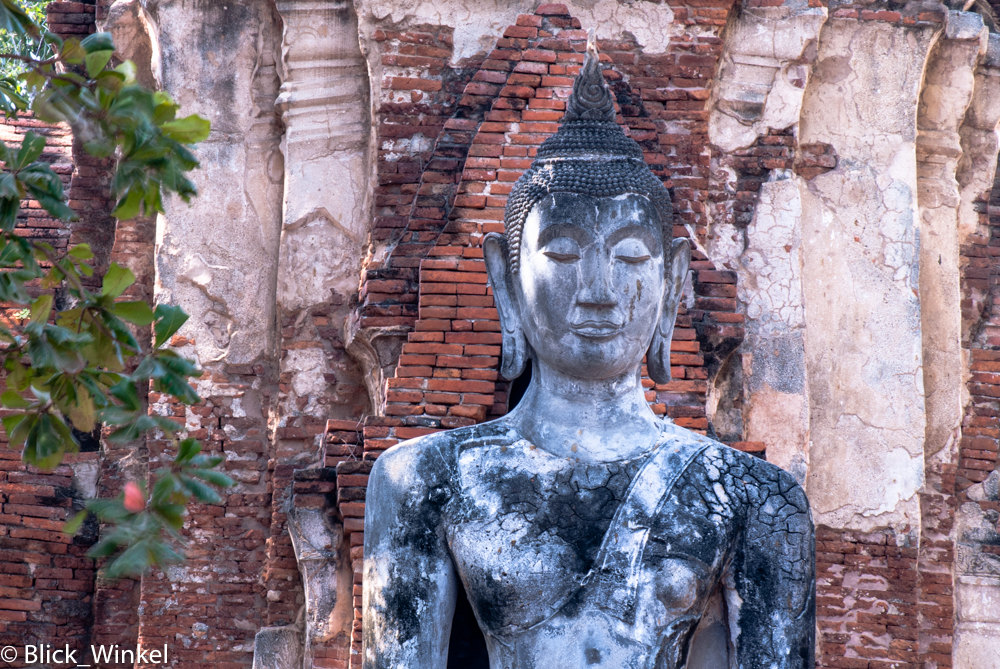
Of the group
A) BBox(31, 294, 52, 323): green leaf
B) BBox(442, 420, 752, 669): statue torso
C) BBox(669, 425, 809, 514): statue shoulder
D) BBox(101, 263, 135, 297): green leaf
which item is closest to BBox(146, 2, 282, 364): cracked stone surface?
BBox(31, 294, 52, 323): green leaf

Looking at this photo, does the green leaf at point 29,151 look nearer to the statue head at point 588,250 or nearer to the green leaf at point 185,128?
the green leaf at point 185,128

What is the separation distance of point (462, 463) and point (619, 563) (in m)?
0.57

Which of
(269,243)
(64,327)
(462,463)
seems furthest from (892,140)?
(64,327)

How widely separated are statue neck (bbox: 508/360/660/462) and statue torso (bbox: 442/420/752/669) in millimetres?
55

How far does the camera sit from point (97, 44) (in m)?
3.80

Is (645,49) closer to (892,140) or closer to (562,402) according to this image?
(892,140)

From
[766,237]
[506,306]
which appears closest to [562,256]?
[506,306]

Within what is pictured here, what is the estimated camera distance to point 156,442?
766cm

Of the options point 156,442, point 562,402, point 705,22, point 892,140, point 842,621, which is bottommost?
point 842,621

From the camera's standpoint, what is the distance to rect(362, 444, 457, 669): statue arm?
379 centimetres

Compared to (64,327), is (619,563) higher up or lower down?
lower down

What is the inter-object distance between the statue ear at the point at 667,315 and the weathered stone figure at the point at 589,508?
0.45ft

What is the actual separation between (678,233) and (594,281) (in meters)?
3.02

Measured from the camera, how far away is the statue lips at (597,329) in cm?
397
